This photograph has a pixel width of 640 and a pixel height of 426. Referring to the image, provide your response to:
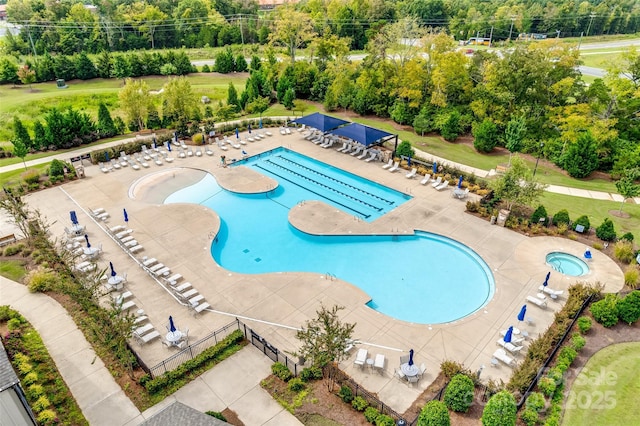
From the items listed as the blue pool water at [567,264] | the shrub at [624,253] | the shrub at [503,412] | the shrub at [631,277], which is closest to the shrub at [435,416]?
the shrub at [503,412]

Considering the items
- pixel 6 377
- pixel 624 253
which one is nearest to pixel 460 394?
pixel 6 377

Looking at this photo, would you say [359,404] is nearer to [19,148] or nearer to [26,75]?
[19,148]

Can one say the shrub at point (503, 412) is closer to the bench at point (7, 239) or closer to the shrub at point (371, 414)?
the shrub at point (371, 414)

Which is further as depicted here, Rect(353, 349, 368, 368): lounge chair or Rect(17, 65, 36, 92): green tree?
Rect(17, 65, 36, 92): green tree

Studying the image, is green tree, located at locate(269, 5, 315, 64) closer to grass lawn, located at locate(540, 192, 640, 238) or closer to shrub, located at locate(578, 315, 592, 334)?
grass lawn, located at locate(540, 192, 640, 238)

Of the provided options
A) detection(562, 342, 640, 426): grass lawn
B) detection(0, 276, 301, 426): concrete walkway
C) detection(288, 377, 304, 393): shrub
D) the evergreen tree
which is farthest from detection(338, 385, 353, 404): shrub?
the evergreen tree

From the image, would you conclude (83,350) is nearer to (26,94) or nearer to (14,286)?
(14,286)
